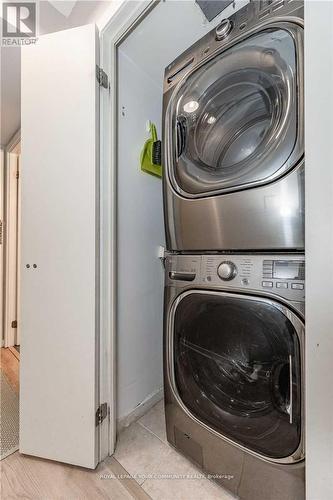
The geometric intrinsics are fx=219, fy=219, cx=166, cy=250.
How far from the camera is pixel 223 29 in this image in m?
0.86

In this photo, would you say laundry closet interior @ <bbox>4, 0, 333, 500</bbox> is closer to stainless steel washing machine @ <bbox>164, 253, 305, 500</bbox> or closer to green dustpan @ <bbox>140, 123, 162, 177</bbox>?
stainless steel washing machine @ <bbox>164, 253, 305, 500</bbox>

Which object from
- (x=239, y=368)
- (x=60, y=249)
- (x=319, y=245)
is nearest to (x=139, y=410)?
(x=239, y=368)

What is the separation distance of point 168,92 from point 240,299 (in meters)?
0.98

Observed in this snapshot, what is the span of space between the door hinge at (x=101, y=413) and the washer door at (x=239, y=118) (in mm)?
1042

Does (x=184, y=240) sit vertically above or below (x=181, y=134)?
below

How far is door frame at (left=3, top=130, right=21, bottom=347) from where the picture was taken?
2.17 metres

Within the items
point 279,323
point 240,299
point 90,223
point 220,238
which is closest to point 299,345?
point 279,323

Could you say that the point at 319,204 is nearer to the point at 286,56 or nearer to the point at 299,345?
the point at 299,345

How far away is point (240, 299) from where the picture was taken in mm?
765

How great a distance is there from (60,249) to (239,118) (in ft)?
3.24

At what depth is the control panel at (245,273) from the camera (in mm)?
667

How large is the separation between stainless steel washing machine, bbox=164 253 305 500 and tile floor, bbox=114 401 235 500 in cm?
10

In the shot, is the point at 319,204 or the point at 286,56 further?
the point at 286,56

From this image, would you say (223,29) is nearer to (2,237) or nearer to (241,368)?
(241,368)
